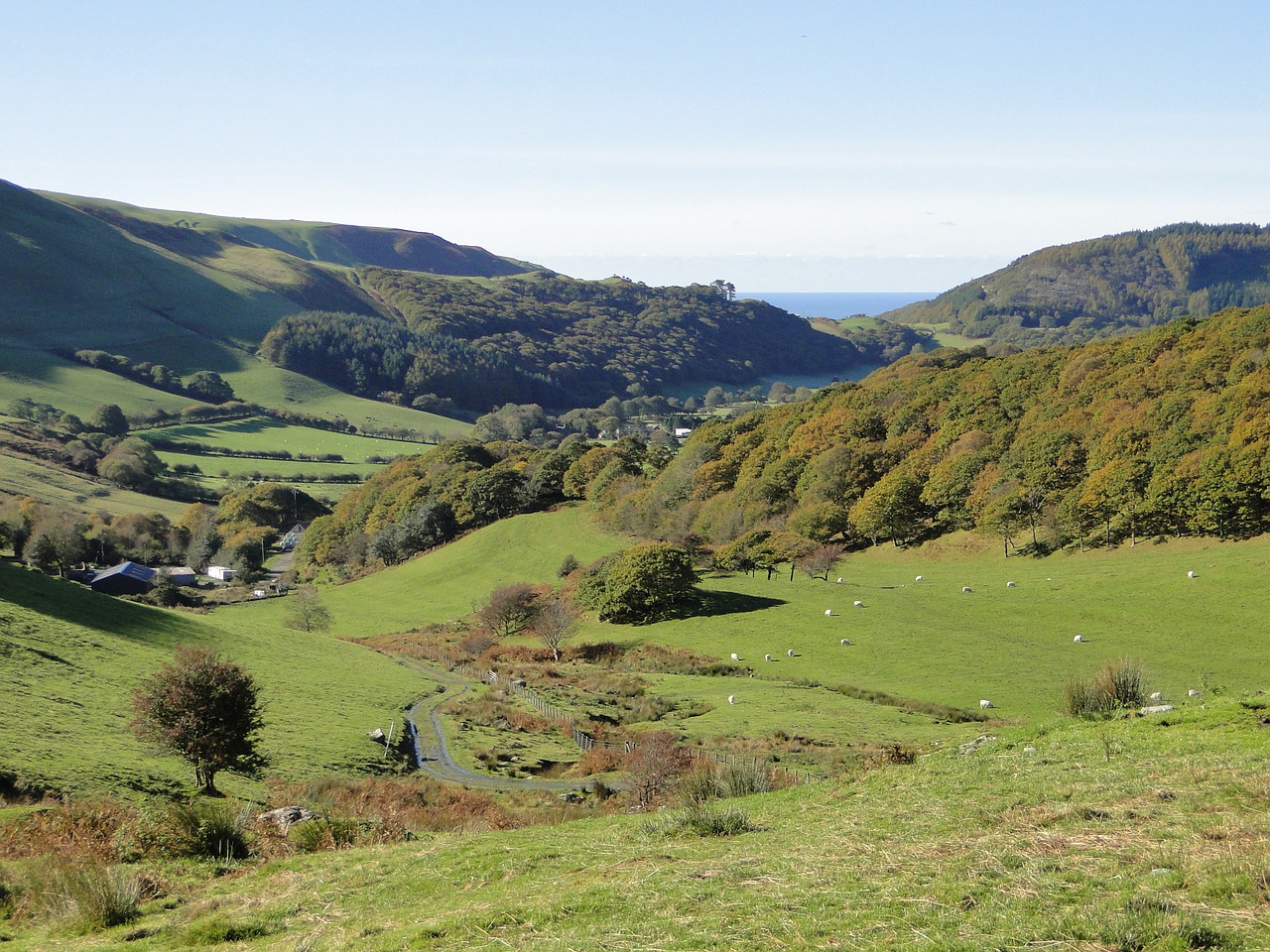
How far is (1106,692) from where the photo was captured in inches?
807

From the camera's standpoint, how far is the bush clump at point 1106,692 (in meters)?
20.2

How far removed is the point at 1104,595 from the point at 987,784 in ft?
136

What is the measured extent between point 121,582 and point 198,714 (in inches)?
2858

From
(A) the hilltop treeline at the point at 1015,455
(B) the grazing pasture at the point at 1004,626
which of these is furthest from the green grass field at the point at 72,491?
(B) the grazing pasture at the point at 1004,626

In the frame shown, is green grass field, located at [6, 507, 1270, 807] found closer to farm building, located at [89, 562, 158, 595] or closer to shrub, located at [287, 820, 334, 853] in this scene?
shrub, located at [287, 820, 334, 853]

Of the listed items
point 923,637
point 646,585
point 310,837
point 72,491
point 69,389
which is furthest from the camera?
point 69,389

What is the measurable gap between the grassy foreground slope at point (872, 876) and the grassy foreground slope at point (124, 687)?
510 inches

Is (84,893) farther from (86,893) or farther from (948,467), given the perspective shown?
(948,467)

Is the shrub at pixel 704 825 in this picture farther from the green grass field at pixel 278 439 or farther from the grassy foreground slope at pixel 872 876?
the green grass field at pixel 278 439

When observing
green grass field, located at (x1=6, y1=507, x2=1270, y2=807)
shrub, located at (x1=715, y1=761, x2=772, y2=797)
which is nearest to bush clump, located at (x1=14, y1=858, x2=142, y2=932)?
shrub, located at (x1=715, y1=761, x2=772, y2=797)

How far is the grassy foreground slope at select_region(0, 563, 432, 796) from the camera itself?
24.0m

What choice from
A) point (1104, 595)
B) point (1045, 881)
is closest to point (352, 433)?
point (1104, 595)

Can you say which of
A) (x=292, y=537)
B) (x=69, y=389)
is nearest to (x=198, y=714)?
(x=292, y=537)

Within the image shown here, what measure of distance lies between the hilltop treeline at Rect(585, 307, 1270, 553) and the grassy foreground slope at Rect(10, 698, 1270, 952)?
50.5m
